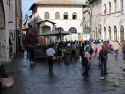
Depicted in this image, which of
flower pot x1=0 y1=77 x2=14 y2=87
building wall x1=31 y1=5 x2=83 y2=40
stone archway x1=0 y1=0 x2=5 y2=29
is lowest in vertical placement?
flower pot x1=0 y1=77 x2=14 y2=87

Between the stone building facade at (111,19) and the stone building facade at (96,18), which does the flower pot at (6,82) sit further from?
the stone building facade at (96,18)

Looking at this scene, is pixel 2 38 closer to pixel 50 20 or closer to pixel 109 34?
pixel 109 34

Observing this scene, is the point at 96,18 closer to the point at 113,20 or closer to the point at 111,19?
the point at 111,19

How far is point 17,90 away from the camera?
12711mm

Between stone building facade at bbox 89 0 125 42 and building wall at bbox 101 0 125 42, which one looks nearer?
stone building facade at bbox 89 0 125 42

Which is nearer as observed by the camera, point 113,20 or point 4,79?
point 4,79

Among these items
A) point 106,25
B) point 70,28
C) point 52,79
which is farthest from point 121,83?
point 70,28

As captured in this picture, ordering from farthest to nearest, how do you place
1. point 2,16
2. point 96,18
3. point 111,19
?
point 96,18 < point 111,19 < point 2,16

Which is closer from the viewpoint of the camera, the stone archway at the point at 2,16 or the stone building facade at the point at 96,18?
the stone archway at the point at 2,16

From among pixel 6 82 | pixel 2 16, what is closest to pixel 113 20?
pixel 2 16

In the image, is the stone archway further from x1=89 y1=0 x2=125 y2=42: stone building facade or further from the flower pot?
x1=89 y1=0 x2=125 y2=42: stone building facade

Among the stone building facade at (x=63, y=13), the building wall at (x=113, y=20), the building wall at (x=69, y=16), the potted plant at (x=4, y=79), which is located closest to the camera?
the potted plant at (x=4, y=79)

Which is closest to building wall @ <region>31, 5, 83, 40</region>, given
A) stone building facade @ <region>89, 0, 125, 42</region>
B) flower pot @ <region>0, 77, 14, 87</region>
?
stone building facade @ <region>89, 0, 125, 42</region>


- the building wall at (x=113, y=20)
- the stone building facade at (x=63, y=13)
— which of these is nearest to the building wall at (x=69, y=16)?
the stone building facade at (x=63, y=13)
